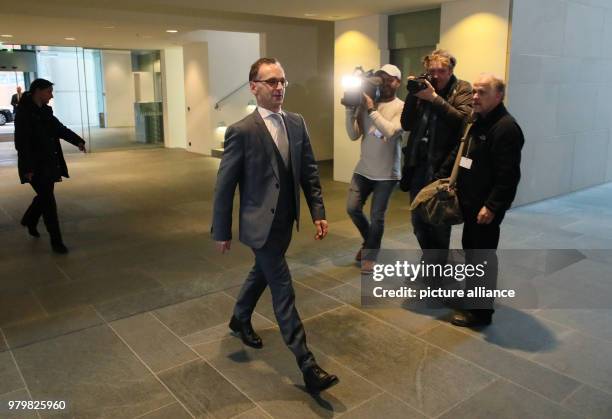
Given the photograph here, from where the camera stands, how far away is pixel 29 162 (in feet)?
15.8

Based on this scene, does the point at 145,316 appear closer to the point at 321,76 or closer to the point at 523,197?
the point at 523,197

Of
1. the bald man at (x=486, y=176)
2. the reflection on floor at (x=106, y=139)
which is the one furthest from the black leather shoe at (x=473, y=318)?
the reflection on floor at (x=106, y=139)

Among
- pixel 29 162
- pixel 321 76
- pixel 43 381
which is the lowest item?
pixel 43 381

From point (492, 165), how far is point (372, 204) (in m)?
1.31

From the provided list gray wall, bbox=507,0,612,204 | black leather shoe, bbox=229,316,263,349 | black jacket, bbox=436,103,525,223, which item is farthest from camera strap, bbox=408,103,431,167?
gray wall, bbox=507,0,612,204

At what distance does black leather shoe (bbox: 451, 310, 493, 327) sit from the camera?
340 centimetres

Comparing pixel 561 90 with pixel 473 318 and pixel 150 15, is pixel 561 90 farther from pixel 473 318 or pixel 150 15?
A: pixel 150 15

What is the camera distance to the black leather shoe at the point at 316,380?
258cm

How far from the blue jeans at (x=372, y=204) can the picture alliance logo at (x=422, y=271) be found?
0.66ft

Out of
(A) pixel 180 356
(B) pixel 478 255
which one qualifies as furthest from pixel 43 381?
(B) pixel 478 255

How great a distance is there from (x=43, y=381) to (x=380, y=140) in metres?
2.78

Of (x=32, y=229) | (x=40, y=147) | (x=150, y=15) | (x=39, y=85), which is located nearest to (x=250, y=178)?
(x=40, y=147)

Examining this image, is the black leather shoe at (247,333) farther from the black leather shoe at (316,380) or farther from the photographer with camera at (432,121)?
the photographer with camera at (432,121)

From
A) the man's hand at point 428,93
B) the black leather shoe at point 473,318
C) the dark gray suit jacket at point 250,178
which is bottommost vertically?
the black leather shoe at point 473,318
